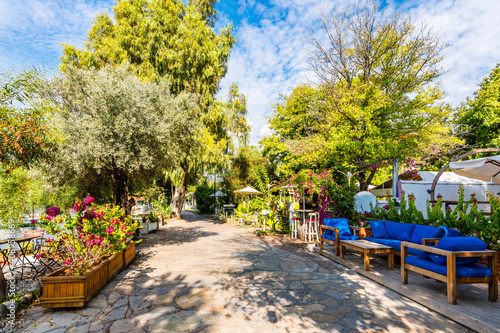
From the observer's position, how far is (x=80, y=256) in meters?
4.77

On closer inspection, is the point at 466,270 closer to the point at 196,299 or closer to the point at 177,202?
the point at 196,299

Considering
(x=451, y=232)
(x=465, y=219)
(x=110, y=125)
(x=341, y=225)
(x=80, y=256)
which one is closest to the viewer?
(x=80, y=256)

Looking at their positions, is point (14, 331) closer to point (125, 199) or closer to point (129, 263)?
point (129, 263)

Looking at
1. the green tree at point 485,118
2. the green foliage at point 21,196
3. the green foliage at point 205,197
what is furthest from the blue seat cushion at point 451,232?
the green foliage at point 205,197

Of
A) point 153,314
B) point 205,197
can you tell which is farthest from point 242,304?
point 205,197

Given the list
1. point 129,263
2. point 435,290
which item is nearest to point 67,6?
point 129,263

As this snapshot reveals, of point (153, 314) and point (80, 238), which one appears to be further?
point (80, 238)

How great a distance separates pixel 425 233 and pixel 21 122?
8.29 meters

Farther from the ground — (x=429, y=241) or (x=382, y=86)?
(x=382, y=86)

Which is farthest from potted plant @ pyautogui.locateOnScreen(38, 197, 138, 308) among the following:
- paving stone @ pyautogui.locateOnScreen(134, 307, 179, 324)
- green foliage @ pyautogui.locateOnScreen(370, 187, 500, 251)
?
green foliage @ pyautogui.locateOnScreen(370, 187, 500, 251)

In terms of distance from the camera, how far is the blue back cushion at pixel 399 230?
246 inches

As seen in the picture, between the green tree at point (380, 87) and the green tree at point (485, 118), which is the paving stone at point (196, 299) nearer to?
the green tree at point (380, 87)

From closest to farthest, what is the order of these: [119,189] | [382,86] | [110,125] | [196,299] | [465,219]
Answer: [196,299]
[465,219]
[110,125]
[119,189]
[382,86]

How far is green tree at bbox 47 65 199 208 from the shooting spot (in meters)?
7.33
